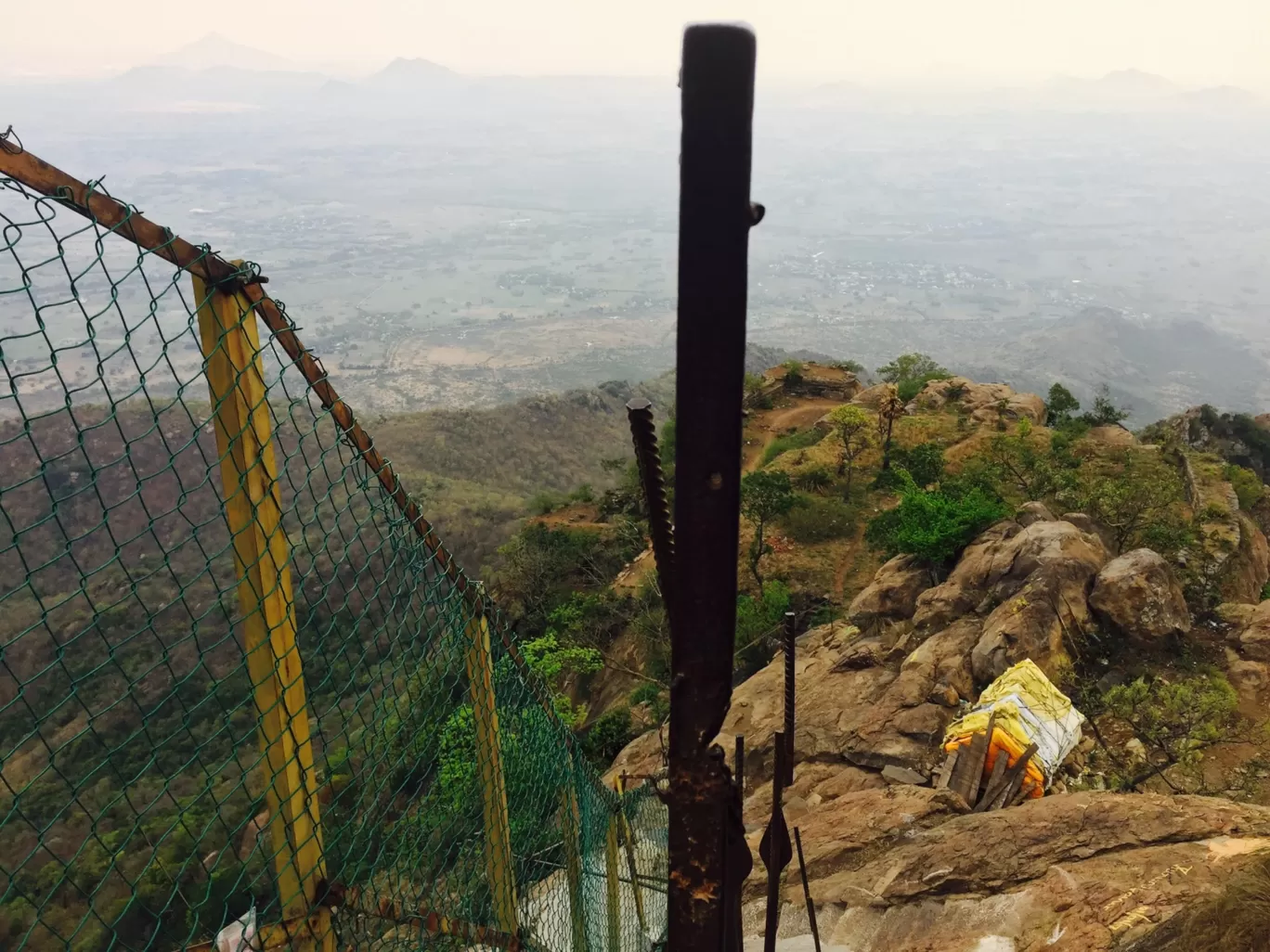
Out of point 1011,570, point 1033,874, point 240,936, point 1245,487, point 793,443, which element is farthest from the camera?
point 793,443

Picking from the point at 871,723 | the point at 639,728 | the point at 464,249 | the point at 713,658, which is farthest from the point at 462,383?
the point at 464,249

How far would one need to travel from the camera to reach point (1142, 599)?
7.05m

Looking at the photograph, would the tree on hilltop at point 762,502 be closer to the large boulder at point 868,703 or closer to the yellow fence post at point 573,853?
the large boulder at point 868,703

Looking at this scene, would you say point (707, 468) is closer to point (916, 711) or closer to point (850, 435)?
point (916, 711)

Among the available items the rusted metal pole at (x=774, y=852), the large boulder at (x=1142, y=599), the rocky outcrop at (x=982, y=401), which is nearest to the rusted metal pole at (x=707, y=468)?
the rusted metal pole at (x=774, y=852)

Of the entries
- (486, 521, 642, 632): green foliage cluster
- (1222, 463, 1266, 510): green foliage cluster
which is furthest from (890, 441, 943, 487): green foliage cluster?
(486, 521, 642, 632): green foliage cluster

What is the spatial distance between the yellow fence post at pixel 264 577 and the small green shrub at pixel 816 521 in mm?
13987

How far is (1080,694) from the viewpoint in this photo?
6.48 metres

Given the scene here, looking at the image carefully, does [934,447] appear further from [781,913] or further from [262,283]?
[262,283]

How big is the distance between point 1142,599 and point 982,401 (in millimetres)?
15808

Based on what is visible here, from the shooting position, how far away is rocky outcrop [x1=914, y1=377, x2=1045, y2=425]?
20.6m

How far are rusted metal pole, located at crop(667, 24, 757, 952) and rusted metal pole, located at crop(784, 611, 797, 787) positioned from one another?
23.1 inches

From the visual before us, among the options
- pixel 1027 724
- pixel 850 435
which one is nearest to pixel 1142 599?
pixel 1027 724

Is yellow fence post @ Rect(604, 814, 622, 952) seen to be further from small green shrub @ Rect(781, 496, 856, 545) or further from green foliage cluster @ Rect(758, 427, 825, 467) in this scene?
green foliage cluster @ Rect(758, 427, 825, 467)
